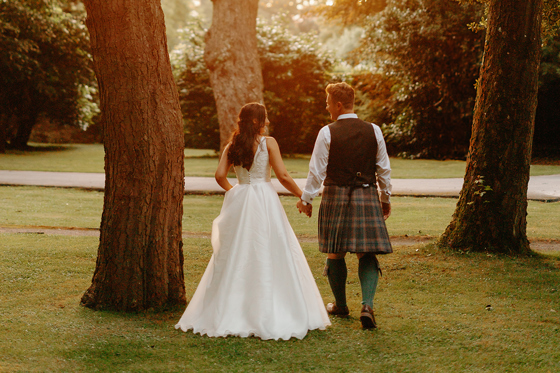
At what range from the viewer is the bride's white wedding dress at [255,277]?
14.8 feet

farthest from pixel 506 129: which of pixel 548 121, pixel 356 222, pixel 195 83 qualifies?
pixel 548 121

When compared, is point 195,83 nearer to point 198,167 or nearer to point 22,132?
point 198,167

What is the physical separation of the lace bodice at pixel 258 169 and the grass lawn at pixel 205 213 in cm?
483

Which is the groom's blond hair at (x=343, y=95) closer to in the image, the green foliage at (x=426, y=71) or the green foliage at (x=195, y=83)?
the green foliage at (x=426, y=71)

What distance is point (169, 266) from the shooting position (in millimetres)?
5289

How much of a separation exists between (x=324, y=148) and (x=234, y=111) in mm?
13589

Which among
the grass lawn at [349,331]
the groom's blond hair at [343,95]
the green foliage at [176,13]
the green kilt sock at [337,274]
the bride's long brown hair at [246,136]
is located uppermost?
the green foliage at [176,13]

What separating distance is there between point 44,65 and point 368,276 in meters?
28.8

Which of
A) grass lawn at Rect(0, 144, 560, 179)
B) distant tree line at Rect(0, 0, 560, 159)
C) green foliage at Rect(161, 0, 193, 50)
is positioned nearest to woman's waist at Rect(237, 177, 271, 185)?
grass lawn at Rect(0, 144, 560, 179)

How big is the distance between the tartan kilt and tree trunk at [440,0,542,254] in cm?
308

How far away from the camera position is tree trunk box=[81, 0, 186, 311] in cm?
501

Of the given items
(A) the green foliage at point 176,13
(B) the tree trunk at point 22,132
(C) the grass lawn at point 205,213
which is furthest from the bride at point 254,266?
(A) the green foliage at point 176,13

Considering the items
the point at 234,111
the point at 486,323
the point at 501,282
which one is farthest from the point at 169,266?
the point at 234,111

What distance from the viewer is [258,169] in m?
4.85
